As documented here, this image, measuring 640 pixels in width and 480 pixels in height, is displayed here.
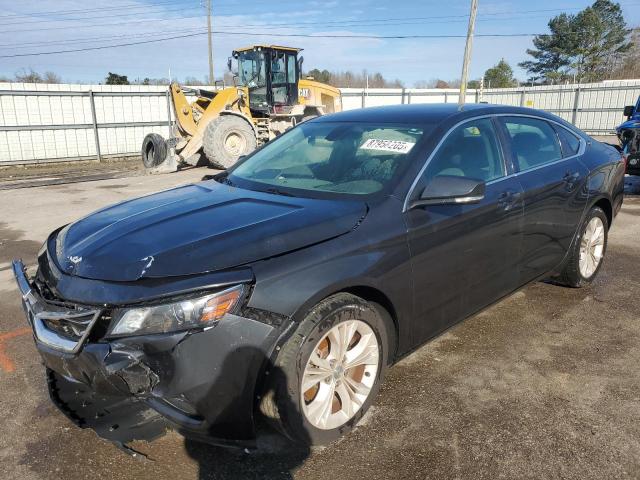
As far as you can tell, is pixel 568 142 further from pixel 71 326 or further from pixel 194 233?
pixel 71 326

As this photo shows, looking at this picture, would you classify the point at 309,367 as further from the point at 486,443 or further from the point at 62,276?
the point at 62,276

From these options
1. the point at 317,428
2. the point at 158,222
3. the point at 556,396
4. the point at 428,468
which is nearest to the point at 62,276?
the point at 158,222

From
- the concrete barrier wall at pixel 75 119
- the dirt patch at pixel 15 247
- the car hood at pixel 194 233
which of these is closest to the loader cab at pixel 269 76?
the concrete barrier wall at pixel 75 119

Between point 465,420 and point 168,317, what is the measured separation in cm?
169

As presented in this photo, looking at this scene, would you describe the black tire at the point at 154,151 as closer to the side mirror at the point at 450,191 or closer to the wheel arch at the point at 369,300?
the side mirror at the point at 450,191

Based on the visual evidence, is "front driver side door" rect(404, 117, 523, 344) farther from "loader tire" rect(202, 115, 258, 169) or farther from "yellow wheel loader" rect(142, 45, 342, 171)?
"yellow wheel loader" rect(142, 45, 342, 171)

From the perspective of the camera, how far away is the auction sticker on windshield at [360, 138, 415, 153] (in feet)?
10.4

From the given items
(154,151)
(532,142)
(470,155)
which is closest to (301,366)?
(470,155)

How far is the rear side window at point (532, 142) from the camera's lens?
3750 mm

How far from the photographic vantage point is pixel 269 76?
47.8 ft

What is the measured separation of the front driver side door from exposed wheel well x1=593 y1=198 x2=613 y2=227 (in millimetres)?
1503

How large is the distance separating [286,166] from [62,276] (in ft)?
5.48

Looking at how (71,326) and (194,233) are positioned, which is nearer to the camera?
(71,326)

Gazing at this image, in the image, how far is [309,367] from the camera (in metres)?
2.43
